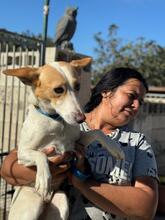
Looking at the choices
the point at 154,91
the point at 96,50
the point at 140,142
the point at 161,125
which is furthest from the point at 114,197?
the point at 96,50

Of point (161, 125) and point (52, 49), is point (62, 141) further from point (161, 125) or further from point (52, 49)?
point (161, 125)

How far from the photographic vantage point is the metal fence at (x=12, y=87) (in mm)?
5609

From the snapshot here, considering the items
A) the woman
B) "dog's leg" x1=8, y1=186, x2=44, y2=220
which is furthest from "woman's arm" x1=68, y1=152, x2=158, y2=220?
"dog's leg" x1=8, y1=186, x2=44, y2=220

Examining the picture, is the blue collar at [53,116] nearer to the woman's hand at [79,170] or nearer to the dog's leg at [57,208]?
the woman's hand at [79,170]

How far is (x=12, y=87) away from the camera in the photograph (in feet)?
19.5

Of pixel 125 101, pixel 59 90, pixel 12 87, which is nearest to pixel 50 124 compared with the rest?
pixel 59 90

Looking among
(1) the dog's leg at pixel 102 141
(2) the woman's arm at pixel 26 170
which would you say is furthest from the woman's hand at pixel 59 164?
(1) the dog's leg at pixel 102 141

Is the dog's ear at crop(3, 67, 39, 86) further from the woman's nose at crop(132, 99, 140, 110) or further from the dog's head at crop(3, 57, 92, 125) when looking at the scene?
the woman's nose at crop(132, 99, 140, 110)

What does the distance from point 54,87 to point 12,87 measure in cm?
380

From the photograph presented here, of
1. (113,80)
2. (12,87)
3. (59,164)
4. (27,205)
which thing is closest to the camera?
(59,164)

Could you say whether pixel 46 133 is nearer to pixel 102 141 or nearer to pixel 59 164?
pixel 59 164

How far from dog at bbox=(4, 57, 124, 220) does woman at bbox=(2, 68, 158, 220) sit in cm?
8

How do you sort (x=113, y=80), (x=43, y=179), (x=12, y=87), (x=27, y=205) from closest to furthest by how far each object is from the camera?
(x=43, y=179) < (x=27, y=205) < (x=113, y=80) < (x=12, y=87)

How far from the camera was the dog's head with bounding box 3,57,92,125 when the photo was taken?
2.18 meters
